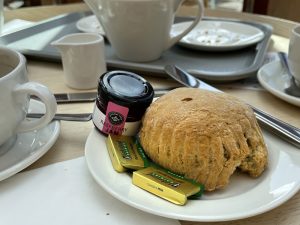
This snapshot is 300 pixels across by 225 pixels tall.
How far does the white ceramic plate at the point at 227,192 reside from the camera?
0.31 metres

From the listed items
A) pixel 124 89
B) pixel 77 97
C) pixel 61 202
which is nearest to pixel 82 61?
pixel 77 97

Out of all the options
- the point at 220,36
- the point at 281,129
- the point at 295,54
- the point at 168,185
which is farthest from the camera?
the point at 220,36

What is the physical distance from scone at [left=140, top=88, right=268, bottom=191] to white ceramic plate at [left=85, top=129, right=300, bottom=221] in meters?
0.01

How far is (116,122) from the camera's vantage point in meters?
0.42

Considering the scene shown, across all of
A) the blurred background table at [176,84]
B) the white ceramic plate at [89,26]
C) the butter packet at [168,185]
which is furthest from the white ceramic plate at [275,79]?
the white ceramic plate at [89,26]

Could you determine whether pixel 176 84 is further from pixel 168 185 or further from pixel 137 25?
pixel 168 185

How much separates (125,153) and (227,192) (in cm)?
11

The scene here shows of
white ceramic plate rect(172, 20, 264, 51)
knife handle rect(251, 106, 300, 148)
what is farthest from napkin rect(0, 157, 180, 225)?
white ceramic plate rect(172, 20, 264, 51)

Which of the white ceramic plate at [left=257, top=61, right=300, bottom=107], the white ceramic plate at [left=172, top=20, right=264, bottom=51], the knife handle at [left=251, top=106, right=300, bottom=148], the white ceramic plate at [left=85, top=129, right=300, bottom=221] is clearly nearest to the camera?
the white ceramic plate at [left=85, top=129, right=300, bottom=221]

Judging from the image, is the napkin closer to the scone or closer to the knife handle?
the scone

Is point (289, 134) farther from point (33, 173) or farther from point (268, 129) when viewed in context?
point (33, 173)

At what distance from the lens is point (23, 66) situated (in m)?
0.41

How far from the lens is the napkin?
336 mm

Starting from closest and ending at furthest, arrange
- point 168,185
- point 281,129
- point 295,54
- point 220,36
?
point 168,185
point 281,129
point 295,54
point 220,36
